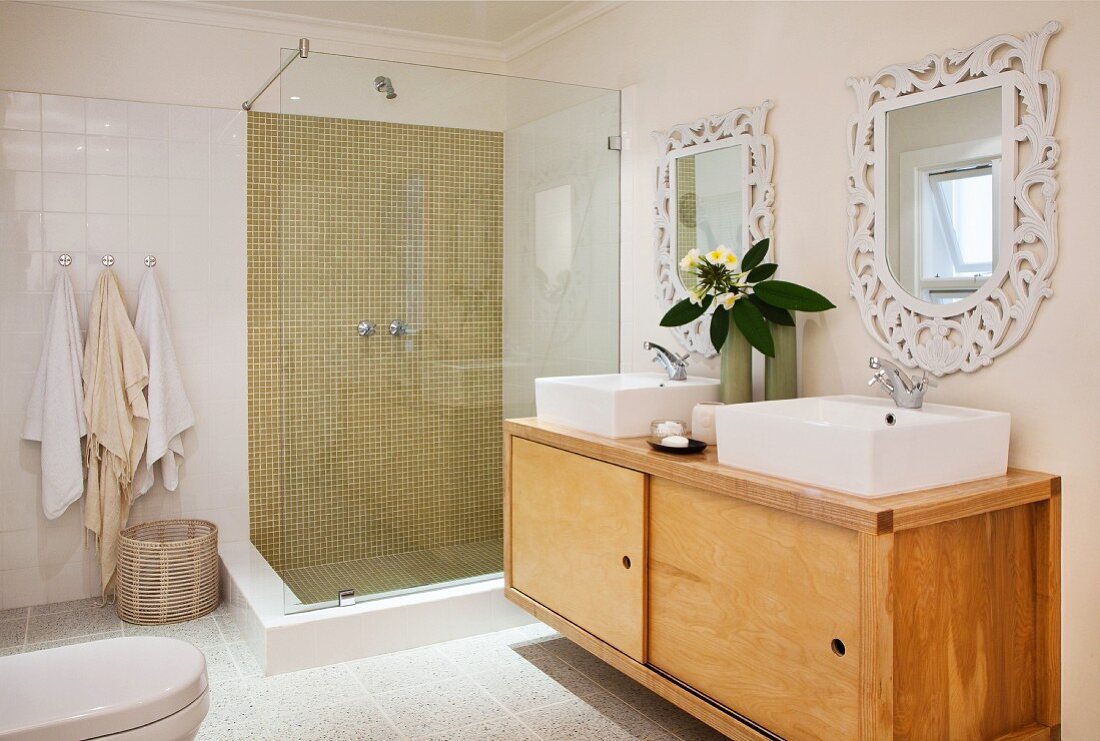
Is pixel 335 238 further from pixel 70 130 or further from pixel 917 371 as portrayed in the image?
pixel 917 371

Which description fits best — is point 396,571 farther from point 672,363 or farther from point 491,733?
point 672,363

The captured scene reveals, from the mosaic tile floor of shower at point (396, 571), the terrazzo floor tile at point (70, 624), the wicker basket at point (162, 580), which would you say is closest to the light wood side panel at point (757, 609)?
the mosaic tile floor of shower at point (396, 571)

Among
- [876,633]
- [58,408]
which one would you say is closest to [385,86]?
[58,408]

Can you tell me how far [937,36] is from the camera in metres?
2.11

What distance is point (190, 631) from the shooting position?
10.1 ft

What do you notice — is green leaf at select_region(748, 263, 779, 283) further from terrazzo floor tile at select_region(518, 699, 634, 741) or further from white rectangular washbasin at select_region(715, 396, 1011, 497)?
terrazzo floor tile at select_region(518, 699, 634, 741)

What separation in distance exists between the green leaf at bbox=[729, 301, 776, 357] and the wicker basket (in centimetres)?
208

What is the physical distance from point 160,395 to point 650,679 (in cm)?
220

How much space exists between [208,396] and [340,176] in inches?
50.3

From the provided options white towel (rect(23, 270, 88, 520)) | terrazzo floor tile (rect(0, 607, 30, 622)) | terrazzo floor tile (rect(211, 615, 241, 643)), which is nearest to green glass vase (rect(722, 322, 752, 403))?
terrazzo floor tile (rect(211, 615, 241, 643))

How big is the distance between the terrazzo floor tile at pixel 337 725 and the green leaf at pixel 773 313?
1.49m

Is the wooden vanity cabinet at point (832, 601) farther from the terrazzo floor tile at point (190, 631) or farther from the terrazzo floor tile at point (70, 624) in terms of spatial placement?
the terrazzo floor tile at point (70, 624)

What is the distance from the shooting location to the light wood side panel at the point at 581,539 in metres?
2.31

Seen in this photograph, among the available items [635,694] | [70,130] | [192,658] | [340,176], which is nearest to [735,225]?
[340,176]
